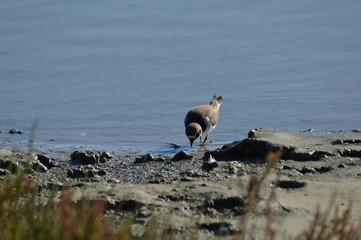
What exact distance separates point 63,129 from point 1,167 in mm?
3054

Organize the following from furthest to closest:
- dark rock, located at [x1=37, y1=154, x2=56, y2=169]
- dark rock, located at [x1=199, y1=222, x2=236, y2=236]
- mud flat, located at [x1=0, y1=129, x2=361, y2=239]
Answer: dark rock, located at [x1=37, y1=154, x2=56, y2=169] → mud flat, located at [x1=0, y1=129, x2=361, y2=239] → dark rock, located at [x1=199, y1=222, x2=236, y2=236]

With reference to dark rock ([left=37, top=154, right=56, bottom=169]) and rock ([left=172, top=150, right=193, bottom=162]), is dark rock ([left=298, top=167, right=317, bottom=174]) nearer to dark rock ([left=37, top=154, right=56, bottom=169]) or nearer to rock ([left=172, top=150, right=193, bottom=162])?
rock ([left=172, top=150, right=193, bottom=162])

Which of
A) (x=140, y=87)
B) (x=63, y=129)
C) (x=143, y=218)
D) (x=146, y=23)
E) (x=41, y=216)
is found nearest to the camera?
(x=41, y=216)

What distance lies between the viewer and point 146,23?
13.2m

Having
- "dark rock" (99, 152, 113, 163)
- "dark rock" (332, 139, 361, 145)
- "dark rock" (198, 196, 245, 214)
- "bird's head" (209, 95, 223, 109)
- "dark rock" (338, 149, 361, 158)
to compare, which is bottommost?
"dark rock" (99, 152, 113, 163)

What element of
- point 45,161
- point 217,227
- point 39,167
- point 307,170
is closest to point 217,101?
point 45,161

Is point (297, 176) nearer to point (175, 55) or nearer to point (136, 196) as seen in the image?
point (136, 196)

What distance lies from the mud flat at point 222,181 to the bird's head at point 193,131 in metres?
0.96

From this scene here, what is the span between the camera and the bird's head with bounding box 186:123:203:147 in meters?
7.61

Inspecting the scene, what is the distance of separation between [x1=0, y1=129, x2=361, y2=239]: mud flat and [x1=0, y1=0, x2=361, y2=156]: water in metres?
1.45

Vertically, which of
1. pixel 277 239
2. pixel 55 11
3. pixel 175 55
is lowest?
pixel 277 239

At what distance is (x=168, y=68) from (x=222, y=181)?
6.23m

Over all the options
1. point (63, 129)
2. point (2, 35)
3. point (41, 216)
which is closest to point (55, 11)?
point (2, 35)

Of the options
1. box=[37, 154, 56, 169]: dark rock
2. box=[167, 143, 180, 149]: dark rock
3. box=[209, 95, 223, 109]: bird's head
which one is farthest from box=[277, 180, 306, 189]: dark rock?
box=[209, 95, 223, 109]: bird's head
